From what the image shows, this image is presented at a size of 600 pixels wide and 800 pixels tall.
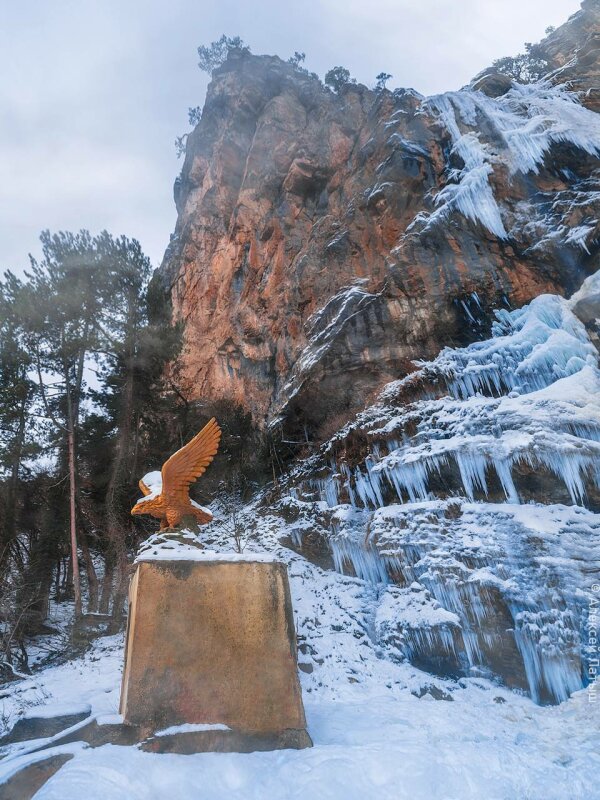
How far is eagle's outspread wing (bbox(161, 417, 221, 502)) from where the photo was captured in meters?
5.32

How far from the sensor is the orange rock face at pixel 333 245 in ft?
40.1

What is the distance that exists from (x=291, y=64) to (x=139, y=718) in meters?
30.6

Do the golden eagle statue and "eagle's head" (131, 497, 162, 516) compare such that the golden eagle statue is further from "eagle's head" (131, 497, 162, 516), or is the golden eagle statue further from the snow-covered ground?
the snow-covered ground

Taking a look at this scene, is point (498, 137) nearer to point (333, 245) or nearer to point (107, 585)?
point (333, 245)

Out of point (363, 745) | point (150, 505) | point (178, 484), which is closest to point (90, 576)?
point (150, 505)

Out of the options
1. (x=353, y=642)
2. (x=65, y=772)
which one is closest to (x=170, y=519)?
(x=65, y=772)

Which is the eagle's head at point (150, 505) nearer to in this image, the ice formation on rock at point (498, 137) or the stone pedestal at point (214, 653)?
the stone pedestal at point (214, 653)

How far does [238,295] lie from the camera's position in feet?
66.2

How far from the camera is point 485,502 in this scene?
826 centimetres

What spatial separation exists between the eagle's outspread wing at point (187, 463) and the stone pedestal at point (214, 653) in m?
1.26

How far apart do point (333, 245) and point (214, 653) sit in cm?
1348

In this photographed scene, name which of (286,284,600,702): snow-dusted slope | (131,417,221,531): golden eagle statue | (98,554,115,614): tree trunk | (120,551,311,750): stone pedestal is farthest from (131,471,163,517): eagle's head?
(98,554,115,614): tree trunk

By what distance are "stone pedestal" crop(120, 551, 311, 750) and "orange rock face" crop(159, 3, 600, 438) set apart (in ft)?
28.4

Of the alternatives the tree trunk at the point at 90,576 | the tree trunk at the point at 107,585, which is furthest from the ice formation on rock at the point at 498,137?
the tree trunk at the point at 90,576
